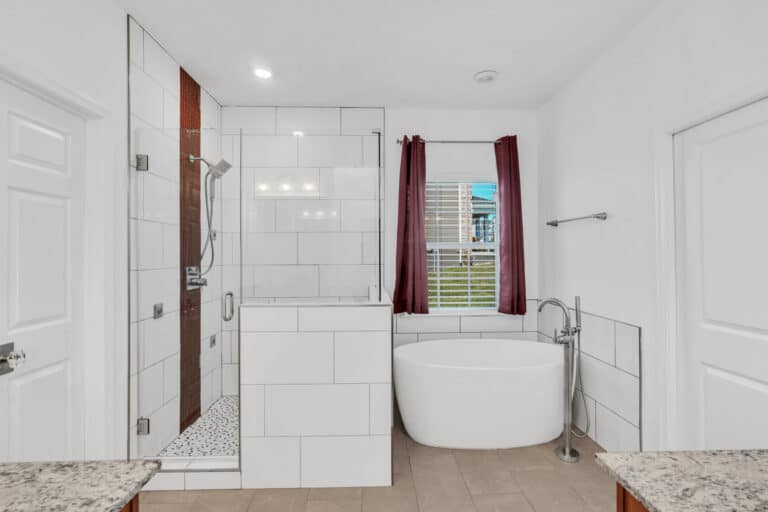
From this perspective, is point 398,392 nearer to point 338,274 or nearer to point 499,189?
point 338,274

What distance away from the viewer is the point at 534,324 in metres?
3.66

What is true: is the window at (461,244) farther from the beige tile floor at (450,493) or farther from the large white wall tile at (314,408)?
the large white wall tile at (314,408)

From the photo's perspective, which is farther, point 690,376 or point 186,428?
point 186,428

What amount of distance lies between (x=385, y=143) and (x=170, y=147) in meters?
1.71

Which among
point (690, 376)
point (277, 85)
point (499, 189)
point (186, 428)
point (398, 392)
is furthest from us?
point (499, 189)

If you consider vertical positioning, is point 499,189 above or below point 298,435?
above

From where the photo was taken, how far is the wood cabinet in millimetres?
851

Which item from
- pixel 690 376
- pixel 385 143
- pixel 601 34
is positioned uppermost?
pixel 601 34

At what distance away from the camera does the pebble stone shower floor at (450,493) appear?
2102 millimetres

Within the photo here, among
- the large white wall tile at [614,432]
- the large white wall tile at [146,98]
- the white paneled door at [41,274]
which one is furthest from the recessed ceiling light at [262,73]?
the large white wall tile at [614,432]

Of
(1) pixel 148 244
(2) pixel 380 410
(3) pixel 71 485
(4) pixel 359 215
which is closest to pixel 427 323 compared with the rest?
(2) pixel 380 410

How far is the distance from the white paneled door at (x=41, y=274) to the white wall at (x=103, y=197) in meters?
0.05

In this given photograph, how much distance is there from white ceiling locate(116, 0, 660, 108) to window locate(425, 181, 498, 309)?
0.79 metres

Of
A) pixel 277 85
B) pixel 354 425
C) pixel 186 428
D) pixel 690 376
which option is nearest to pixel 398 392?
pixel 354 425
